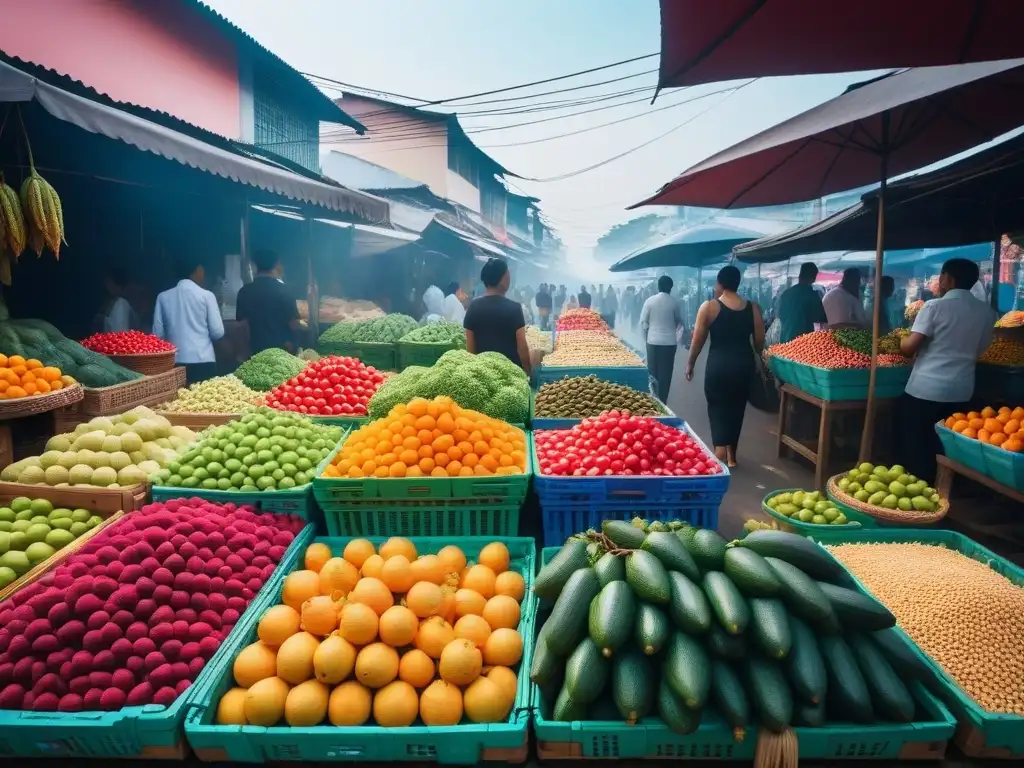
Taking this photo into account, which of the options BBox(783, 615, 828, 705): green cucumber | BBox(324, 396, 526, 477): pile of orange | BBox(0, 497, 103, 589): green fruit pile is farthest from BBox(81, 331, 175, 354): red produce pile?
BBox(783, 615, 828, 705): green cucumber

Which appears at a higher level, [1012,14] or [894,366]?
[1012,14]

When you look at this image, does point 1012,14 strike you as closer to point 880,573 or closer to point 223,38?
point 880,573

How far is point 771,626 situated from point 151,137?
516 centimetres

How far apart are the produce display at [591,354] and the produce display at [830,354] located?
5.44ft

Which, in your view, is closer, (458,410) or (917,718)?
(917,718)

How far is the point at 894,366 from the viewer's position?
235 inches

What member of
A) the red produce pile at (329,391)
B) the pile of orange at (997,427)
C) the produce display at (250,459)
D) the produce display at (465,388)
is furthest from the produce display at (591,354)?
the produce display at (250,459)

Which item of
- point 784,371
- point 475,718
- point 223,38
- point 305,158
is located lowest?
point 475,718

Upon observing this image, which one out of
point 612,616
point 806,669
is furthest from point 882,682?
point 612,616

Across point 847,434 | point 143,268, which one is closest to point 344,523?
point 847,434

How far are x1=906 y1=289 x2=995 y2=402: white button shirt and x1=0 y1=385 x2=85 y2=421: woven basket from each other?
648cm

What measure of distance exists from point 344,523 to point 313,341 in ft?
23.7

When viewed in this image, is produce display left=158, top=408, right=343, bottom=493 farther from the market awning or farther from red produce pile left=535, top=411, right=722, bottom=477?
the market awning

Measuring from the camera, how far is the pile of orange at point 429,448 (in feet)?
10.6
